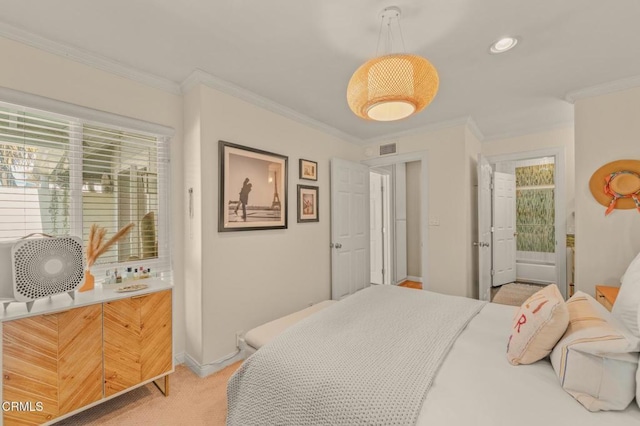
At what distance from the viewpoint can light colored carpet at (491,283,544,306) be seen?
4.05 m

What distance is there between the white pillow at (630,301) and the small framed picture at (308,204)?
263cm

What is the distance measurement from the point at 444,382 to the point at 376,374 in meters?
0.28

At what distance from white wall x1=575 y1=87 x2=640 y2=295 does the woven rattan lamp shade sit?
230 centimetres

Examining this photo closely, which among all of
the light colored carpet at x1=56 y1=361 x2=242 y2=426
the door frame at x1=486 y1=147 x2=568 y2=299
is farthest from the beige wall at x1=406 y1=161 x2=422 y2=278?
the light colored carpet at x1=56 y1=361 x2=242 y2=426

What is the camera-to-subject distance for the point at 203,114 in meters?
2.37

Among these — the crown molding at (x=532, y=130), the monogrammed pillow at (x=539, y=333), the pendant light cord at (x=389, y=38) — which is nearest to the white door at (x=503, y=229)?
the crown molding at (x=532, y=130)

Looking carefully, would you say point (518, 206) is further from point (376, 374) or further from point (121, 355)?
point (121, 355)

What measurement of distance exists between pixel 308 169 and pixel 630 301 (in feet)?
9.30

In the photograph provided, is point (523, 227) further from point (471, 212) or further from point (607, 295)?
point (607, 295)

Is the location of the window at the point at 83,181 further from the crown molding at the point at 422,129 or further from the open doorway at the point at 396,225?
the open doorway at the point at 396,225

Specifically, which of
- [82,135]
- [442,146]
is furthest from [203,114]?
[442,146]

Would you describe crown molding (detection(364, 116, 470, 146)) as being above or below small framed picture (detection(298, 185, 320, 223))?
above

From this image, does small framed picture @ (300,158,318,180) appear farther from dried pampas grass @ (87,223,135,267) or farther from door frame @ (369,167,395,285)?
dried pampas grass @ (87,223,135,267)

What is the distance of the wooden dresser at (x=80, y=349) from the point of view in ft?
4.88
